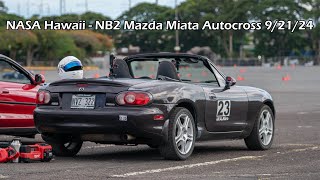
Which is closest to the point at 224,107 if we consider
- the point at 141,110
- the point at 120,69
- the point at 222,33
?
the point at 120,69

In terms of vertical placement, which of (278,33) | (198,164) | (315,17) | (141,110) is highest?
(315,17)

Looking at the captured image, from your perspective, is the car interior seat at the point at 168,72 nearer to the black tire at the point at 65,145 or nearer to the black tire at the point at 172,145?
the black tire at the point at 172,145

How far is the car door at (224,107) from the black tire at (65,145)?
166cm

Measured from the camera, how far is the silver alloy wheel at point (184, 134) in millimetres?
10352

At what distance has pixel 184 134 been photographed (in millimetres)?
10438

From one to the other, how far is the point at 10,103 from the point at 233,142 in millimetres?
3579

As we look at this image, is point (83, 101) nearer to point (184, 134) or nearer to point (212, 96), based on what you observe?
point (184, 134)

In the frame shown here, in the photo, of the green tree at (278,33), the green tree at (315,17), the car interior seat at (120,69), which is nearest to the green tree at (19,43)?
the green tree at (278,33)

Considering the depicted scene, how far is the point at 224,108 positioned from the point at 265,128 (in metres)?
1.24

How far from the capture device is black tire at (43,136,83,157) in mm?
10826

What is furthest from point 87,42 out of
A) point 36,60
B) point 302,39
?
point 302,39

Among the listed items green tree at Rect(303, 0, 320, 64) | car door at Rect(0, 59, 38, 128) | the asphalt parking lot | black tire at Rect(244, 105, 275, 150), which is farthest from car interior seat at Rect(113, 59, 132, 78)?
green tree at Rect(303, 0, 320, 64)

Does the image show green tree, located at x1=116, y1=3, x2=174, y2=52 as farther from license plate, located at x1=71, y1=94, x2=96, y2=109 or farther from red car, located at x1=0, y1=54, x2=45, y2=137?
license plate, located at x1=71, y1=94, x2=96, y2=109

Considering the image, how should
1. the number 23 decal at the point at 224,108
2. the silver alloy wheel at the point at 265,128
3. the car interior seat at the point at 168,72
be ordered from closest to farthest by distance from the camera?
the car interior seat at the point at 168,72
the number 23 decal at the point at 224,108
the silver alloy wheel at the point at 265,128
